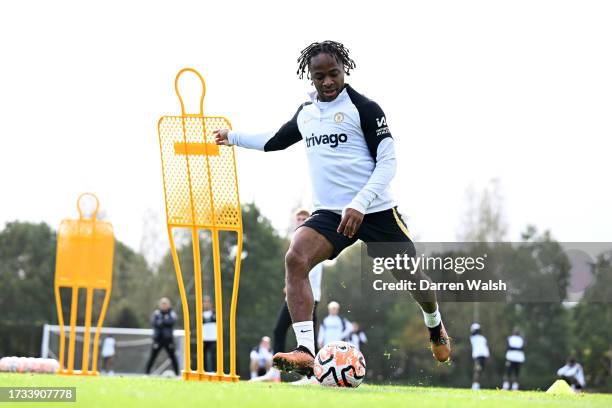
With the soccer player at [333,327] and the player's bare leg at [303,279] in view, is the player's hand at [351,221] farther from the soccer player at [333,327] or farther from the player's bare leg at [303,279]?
the soccer player at [333,327]

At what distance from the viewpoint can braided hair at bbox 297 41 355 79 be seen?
704cm

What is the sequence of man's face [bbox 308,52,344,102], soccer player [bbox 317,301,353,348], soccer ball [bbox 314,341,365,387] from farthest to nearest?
1. soccer player [bbox 317,301,353,348]
2. man's face [bbox 308,52,344,102]
3. soccer ball [bbox 314,341,365,387]

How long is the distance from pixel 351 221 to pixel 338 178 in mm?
514

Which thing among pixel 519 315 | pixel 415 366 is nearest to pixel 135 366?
pixel 415 366

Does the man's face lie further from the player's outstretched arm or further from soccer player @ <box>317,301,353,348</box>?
soccer player @ <box>317,301,353,348</box>

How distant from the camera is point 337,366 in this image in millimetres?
6477

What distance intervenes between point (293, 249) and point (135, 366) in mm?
25877

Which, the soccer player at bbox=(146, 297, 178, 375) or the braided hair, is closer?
the braided hair

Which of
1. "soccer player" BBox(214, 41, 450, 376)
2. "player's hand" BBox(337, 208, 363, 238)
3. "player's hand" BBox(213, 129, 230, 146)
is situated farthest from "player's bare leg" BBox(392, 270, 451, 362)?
"player's hand" BBox(213, 129, 230, 146)

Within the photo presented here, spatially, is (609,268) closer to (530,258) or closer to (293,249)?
(530,258)

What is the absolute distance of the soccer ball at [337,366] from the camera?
6.48 metres

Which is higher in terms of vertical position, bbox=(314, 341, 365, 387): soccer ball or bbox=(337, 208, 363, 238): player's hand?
bbox=(337, 208, 363, 238): player's hand

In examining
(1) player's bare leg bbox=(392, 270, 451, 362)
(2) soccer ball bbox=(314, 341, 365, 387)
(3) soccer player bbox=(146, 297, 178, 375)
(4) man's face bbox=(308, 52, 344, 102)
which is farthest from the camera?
(3) soccer player bbox=(146, 297, 178, 375)

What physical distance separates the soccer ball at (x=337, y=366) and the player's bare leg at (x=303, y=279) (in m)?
0.08
